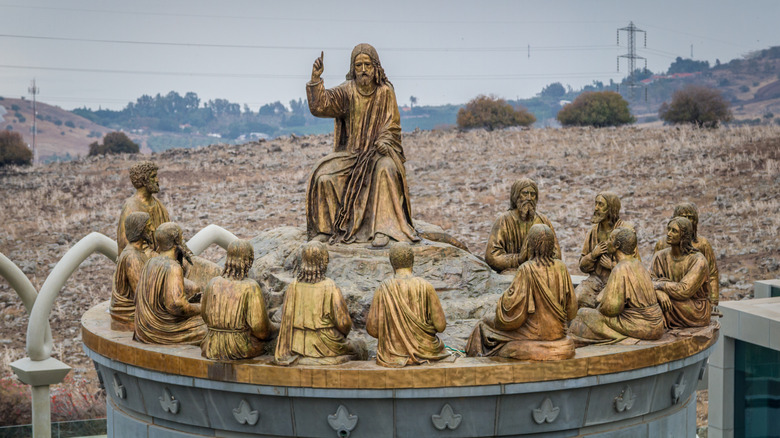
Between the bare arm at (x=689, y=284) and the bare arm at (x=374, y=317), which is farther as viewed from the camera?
the bare arm at (x=689, y=284)

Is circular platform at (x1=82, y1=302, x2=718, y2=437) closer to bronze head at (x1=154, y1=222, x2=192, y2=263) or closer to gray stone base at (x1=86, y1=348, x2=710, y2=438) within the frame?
gray stone base at (x1=86, y1=348, x2=710, y2=438)

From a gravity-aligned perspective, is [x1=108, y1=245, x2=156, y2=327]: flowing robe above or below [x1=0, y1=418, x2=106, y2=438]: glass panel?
above

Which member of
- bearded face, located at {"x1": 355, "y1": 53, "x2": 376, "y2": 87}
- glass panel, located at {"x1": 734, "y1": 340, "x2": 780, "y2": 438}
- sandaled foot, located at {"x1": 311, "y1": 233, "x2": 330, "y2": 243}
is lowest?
glass panel, located at {"x1": 734, "y1": 340, "x2": 780, "y2": 438}

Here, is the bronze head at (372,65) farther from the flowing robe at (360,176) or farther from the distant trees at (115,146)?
the distant trees at (115,146)

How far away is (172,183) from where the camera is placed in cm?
3098

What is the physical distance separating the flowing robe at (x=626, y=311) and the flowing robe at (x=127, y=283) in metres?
4.65

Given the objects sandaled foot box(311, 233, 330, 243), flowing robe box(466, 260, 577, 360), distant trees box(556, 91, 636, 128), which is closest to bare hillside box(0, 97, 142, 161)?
distant trees box(556, 91, 636, 128)

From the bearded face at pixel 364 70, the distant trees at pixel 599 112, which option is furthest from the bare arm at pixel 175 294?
the distant trees at pixel 599 112

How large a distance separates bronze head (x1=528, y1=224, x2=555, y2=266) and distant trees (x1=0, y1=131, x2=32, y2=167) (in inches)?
1159

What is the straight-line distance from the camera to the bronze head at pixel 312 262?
919 centimetres

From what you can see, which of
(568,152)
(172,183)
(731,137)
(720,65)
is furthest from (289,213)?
(720,65)

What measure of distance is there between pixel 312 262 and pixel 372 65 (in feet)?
12.1

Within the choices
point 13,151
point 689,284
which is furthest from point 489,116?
point 689,284

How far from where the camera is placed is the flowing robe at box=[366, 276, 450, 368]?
9117mm
